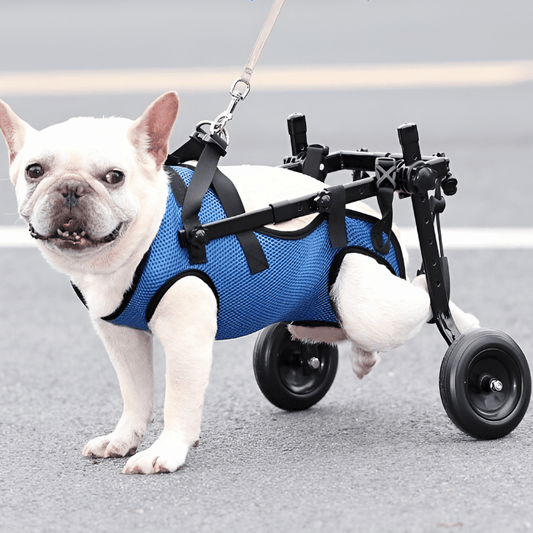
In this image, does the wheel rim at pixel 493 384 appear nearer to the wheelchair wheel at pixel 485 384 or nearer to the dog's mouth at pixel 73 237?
the wheelchair wheel at pixel 485 384

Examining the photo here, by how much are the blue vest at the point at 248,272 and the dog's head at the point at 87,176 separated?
15 centimetres

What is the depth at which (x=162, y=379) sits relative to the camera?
14.2 feet

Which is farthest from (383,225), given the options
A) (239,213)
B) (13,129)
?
(13,129)

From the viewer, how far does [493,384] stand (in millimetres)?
3254

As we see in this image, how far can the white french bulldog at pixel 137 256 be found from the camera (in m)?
2.73

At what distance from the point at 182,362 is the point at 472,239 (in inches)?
154

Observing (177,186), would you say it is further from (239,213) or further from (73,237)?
(73,237)

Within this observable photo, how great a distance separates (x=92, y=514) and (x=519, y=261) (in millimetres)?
4009

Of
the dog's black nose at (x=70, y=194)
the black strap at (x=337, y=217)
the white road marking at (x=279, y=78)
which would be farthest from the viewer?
the white road marking at (x=279, y=78)

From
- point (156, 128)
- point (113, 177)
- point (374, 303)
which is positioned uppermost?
point (156, 128)

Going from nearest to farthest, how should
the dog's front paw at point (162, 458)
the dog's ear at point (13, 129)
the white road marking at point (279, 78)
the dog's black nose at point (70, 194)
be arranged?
the dog's black nose at point (70, 194), the dog's ear at point (13, 129), the dog's front paw at point (162, 458), the white road marking at point (279, 78)

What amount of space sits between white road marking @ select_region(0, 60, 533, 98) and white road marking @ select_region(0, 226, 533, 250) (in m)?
5.68

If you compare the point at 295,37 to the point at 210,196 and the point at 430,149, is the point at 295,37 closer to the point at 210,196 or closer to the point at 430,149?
the point at 430,149

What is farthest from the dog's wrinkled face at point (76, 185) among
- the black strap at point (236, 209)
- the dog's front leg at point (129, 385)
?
the dog's front leg at point (129, 385)
